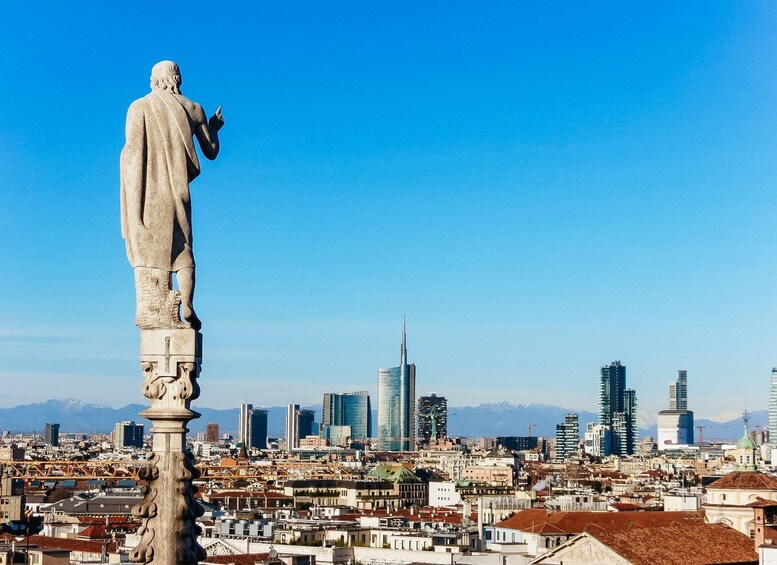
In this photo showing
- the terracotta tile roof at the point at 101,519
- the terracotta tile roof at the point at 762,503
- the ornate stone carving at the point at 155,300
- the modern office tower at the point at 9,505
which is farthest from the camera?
the terracotta tile roof at the point at 101,519

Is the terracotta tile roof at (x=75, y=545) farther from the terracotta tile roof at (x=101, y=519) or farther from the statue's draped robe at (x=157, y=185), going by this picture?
the statue's draped robe at (x=157, y=185)

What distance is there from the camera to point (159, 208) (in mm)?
6645

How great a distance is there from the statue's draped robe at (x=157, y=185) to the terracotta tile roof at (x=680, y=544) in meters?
43.4

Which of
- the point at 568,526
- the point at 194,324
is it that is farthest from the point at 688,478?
the point at 194,324

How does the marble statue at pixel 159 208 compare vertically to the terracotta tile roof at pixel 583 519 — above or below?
above

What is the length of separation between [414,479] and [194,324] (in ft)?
496

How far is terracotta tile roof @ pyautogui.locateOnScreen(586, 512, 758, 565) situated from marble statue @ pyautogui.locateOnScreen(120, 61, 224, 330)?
4340 cm

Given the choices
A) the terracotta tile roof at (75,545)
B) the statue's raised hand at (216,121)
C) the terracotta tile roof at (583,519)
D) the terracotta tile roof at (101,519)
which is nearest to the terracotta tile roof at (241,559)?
the terracotta tile roof at (75,545)

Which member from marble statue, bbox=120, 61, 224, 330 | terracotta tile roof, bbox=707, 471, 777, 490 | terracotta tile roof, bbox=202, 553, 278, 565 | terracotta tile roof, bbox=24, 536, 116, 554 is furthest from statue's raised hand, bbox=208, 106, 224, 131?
terracotta tile roof, bbox=707, 471, 777, 490

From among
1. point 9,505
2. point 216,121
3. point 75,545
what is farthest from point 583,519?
point 216,121

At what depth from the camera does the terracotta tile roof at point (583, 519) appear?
203 feet

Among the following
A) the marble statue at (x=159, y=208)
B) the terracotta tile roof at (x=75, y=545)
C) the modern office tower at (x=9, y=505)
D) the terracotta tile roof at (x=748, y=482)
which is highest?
the marble statue at (x=159, y=208)

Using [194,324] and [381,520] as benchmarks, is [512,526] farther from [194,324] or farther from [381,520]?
[194,324]

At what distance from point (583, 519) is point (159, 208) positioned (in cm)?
6506
